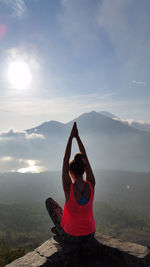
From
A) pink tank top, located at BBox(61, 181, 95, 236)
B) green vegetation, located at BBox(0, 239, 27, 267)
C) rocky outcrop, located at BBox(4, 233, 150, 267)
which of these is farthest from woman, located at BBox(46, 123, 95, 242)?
green vegetation, located at BBox(0, 239, 27, 267)

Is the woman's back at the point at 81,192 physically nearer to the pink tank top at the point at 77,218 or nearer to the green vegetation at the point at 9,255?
the pink tank top at the point at 77,218

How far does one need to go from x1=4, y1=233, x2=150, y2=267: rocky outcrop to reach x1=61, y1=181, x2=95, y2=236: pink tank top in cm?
53

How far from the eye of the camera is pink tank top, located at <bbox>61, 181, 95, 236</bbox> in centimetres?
488

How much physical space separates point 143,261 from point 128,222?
192m

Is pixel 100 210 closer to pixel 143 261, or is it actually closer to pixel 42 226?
pixel 42 226

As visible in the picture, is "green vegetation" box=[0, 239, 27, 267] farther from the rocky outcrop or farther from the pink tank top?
the pink tank top

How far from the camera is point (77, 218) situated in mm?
5043

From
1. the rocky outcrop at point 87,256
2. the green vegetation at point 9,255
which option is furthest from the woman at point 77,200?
the green vegetation at point 9,255

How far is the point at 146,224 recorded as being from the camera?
176000 mm

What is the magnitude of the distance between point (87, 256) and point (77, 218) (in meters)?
1.27

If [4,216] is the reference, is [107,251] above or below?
above

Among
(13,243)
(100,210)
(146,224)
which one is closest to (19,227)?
(13,243)

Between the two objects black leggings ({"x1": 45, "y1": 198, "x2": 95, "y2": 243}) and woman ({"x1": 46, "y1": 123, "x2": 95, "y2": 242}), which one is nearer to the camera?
woman ({"x1": 46, "y1": 123, "x2": 95, "y2": 242})

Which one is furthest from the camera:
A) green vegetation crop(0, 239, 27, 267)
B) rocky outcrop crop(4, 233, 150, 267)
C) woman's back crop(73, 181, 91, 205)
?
green vegetation crop(0, 239, 27, 267)
